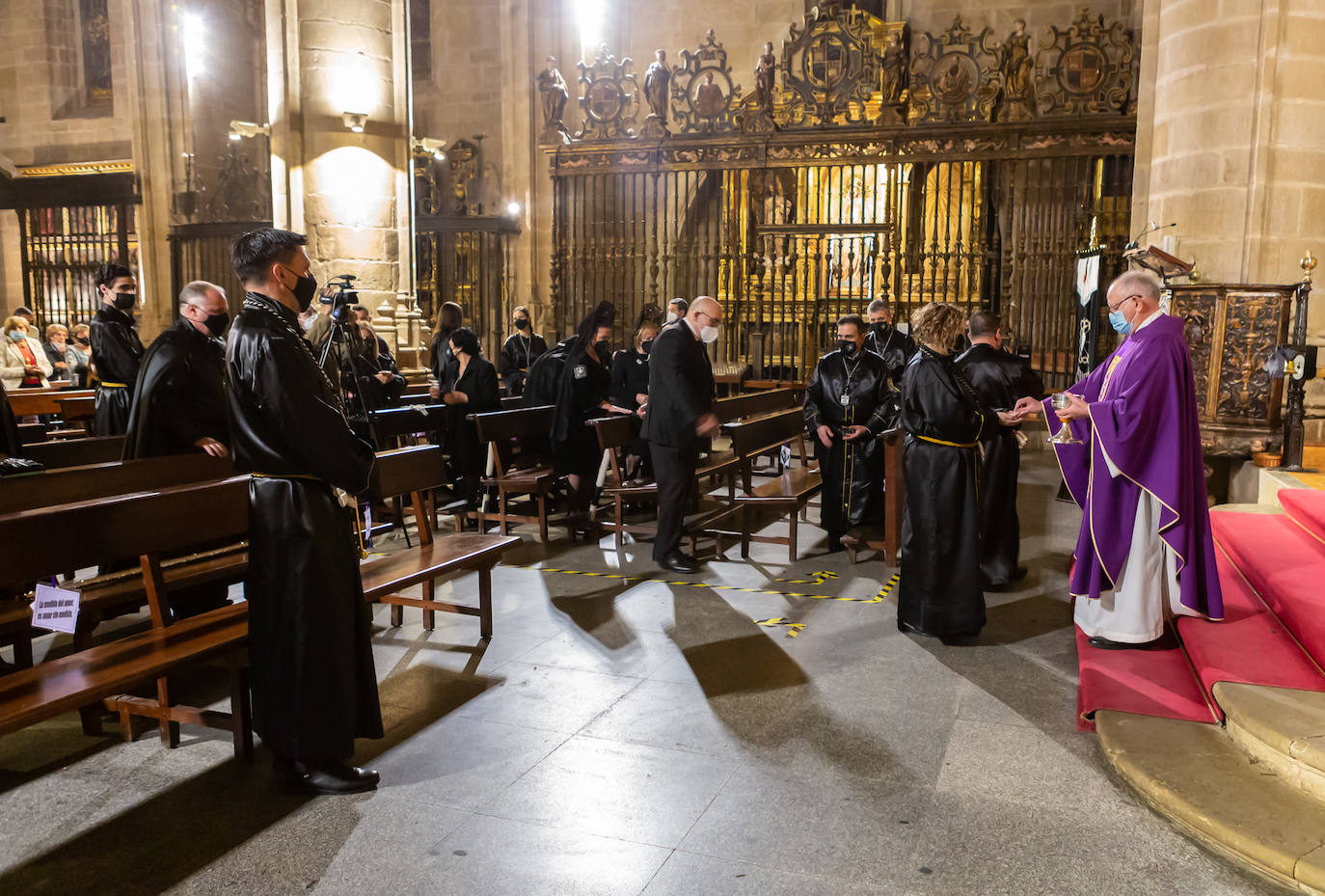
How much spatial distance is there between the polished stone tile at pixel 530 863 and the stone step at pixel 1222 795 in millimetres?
1658

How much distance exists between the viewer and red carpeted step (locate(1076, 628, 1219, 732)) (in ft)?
12.4

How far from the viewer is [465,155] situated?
15.0 m

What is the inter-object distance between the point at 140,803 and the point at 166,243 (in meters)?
14.5

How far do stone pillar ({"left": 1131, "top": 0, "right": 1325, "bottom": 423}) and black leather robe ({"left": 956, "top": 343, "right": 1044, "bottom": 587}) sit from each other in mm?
3106

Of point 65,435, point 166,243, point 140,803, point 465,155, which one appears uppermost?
point 465,155

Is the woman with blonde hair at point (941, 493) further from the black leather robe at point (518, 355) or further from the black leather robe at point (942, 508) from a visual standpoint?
the black leather robe at point (518, 355)

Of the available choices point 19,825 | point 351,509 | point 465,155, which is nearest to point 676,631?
point 351,509

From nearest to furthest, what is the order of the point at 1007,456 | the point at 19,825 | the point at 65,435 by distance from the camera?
the point at 19,825
the point at 1007,456
the point at 65,435

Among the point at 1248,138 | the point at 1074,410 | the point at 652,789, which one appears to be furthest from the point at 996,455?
the point at 1248,138

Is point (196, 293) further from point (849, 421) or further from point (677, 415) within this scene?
point (849, 421)

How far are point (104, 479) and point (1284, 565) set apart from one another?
18.6ft

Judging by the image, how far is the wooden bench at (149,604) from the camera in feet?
10.4

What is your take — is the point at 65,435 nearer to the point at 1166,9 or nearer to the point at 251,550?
the point at 251,550

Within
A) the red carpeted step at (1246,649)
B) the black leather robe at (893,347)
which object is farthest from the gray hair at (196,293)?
the black leather robe at (893,347)
